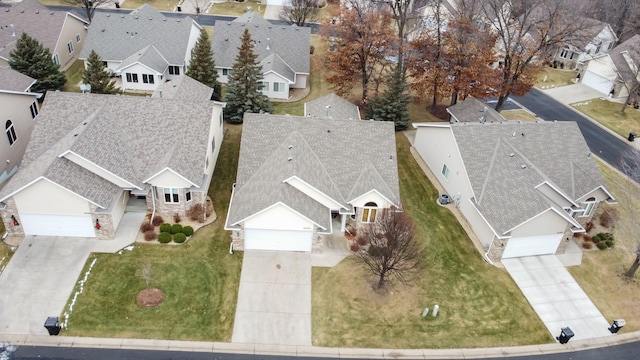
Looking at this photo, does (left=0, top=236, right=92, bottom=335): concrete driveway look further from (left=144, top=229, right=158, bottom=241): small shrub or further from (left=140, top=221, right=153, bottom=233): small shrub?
(left=144, top=229, right=158, bottom=241): small shrub

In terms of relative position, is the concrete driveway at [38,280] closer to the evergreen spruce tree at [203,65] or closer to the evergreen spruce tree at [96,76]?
the evergreen spruce tree at [96,76]

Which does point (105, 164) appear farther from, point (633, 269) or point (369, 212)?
point (633, 269)

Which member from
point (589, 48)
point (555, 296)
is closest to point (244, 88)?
point (555, 296)

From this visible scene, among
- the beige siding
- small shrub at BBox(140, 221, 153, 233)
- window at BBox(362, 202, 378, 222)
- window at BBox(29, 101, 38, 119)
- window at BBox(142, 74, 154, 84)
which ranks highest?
window at BBox(29, 101, 38, 119)

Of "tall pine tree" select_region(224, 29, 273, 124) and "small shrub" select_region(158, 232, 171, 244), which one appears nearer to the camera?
"small shrub" select_region(158, 232, 171, 244)

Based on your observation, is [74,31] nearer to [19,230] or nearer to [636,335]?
[19,230]

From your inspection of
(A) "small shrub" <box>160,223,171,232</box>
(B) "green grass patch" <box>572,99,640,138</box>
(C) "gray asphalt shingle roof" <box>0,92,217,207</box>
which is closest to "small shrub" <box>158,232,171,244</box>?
(A) "small shrub" <box>160,223,171,232</box>

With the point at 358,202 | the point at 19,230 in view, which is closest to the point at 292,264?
the point at 358,202

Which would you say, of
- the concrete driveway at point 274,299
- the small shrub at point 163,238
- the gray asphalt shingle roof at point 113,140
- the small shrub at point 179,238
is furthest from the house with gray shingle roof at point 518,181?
the small shrub at point 163,238
